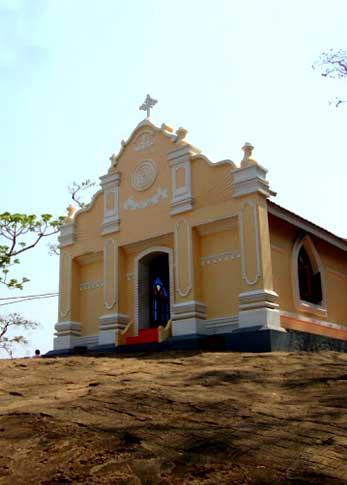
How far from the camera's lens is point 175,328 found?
1308 cm

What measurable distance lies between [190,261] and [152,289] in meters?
2.19

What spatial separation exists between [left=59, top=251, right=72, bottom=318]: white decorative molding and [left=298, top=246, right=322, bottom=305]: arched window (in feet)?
21.1

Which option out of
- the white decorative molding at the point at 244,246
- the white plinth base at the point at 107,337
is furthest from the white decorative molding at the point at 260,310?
the white plinth base at the point at 107,337

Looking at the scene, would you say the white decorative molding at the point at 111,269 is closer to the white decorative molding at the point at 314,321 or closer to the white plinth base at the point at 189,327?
the white plinth base at the point at 189,327

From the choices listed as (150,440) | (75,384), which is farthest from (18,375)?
(150,440)

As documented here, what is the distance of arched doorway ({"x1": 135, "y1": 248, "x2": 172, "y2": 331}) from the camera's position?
1455 centimetres

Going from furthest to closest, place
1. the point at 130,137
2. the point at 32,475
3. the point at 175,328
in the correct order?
the point at 130,137
the point at 175,328
the point at 32,475

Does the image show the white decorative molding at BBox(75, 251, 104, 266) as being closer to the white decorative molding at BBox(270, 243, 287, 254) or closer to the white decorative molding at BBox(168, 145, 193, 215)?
the white decorative molding at BBox(168, 145, 193, 215)

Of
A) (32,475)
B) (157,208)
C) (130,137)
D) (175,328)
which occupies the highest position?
(130,137)

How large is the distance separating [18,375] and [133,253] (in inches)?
240

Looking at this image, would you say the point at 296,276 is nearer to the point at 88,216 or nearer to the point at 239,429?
the point at 88,216

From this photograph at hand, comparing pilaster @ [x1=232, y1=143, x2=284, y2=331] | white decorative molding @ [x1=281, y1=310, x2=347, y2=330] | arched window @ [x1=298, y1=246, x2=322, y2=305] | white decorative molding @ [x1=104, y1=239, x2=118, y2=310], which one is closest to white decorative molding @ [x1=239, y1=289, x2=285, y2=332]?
pilaster @ [x1=232, y1=143, x2=284, y2=331]

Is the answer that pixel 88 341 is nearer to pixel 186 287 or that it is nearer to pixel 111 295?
pixel 111 295

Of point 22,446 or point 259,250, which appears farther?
point 259,250
